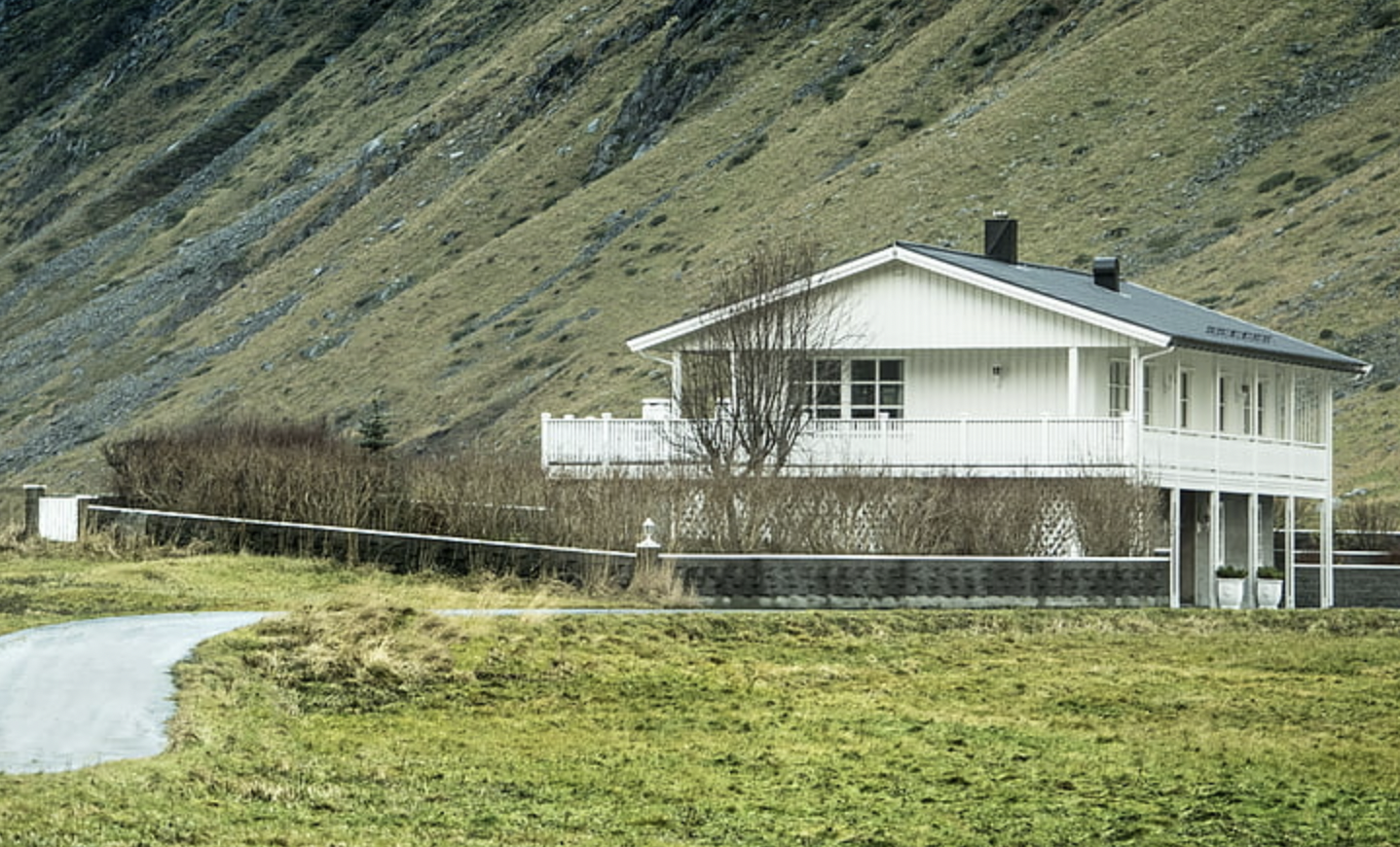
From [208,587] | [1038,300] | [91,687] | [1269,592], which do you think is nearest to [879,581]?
[208,587]

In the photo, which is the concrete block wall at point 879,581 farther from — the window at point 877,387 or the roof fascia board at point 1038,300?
the window at point 877,387

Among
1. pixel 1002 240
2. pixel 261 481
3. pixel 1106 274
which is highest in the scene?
pixel 1002 240

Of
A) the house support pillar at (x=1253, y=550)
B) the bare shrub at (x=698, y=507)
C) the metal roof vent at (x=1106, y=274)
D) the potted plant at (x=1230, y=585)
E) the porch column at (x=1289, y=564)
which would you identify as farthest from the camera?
the metal roof vent at (x=1106, y=274)

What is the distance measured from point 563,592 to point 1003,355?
13.9 metres

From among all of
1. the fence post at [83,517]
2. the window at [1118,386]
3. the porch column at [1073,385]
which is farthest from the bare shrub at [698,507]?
the window at [1118,386]

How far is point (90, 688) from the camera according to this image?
20.2 metres

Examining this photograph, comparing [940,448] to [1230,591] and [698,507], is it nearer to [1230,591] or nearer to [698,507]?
[1230,591]

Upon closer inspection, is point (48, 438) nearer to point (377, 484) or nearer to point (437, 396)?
point (437, 396)

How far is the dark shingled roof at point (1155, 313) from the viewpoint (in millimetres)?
42906

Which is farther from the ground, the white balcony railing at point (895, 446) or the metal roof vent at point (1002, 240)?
the metal roof vent at point (1002, 240)

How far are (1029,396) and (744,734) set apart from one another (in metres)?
24.6

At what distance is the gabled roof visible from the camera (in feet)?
138

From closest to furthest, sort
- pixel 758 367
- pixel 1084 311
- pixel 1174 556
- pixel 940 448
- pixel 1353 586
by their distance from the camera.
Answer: pixel 1174 556
pixel 940 448
pixel 1084 311
pixel 758 367
pixel 1353 586

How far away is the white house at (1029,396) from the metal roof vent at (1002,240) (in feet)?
0.13
